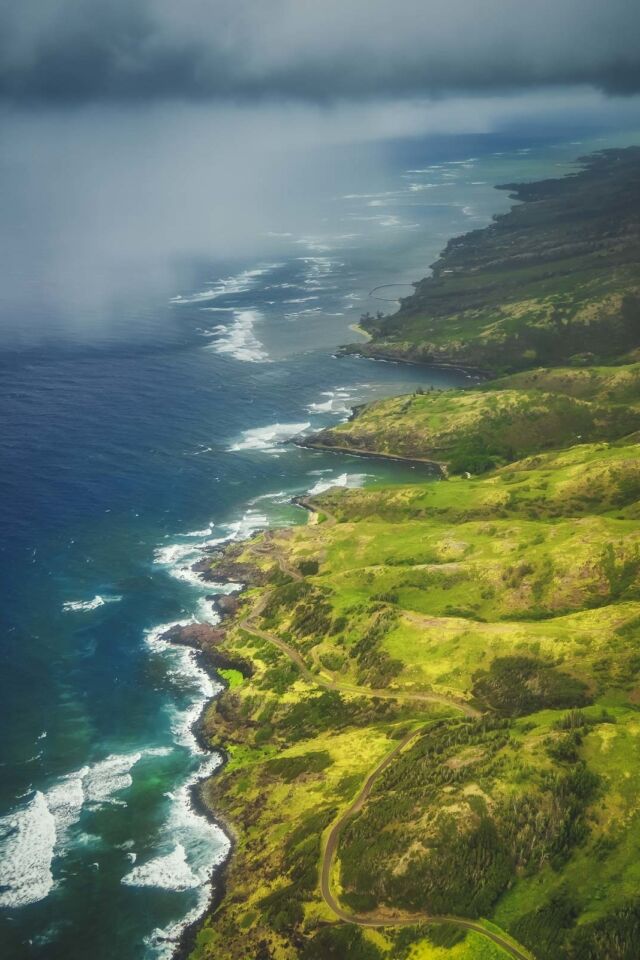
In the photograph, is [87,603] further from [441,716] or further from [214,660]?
[441,716]

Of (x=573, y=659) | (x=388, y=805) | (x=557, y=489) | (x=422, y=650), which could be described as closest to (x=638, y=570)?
(x=573, y=659)

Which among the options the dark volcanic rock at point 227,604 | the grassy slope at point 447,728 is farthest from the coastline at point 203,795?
the dark volcanic rock at point 227,604

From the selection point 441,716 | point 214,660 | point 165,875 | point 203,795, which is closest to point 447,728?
point 441,716

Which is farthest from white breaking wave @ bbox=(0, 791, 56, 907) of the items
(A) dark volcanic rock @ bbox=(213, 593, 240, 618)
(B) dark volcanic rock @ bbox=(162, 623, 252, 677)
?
(A) dark volcanic rock @ bbox=(213, 593, 240, 618)

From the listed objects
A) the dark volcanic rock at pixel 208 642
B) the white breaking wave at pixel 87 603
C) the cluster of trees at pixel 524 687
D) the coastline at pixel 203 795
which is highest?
the cluster of trees at pixel 524 687

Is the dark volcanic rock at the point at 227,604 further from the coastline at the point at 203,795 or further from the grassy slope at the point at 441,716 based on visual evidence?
the coastline at the point at 203,795
